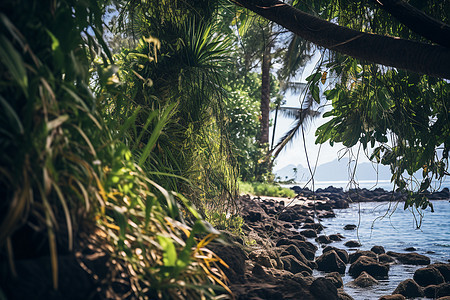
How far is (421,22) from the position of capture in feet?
6.52

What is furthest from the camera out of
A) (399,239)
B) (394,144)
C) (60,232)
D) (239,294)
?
(399,239)

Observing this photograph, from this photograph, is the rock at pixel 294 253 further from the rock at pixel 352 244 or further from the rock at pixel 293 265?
the rock at pixel 352 244

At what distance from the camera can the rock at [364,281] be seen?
4157 mm

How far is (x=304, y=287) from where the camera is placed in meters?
2.24

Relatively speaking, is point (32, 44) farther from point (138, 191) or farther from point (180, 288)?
point (180, 288)

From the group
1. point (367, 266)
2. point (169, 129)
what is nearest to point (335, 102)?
point (169, 129)

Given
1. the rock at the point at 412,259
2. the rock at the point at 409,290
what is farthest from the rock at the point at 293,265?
the rock at the point at 412,259

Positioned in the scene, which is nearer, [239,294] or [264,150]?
[239,294]

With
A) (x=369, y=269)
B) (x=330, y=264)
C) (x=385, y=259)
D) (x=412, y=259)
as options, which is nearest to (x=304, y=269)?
(x=330, y=264)

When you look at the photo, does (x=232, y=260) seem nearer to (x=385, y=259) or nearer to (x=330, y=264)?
(x=330, y=264)

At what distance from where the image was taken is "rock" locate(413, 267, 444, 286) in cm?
410

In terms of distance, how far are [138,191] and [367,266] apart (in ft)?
13.3

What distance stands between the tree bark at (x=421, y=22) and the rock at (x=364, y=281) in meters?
3.01

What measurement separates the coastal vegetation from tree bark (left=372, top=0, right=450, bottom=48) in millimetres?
10
